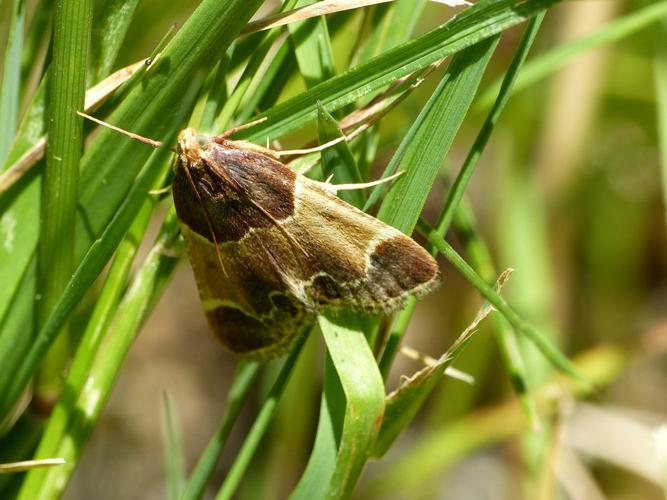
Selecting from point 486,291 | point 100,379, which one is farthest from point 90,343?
point 486,291

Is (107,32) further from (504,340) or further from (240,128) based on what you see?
(504,340)

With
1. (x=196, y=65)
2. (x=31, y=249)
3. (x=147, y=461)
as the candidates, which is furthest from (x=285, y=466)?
(x=196, y=65)

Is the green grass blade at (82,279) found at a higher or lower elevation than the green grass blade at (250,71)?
lower

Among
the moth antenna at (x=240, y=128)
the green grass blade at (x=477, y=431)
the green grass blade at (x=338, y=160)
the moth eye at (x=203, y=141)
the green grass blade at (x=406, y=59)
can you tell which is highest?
the green grass blade at (x=406, y=59)

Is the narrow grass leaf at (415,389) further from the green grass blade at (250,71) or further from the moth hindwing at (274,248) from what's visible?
the green grass blade at (250,71)

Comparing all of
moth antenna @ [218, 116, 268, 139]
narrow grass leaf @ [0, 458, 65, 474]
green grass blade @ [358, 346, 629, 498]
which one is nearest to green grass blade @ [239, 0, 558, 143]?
moth antenna @ [218, 116, 268, 139]

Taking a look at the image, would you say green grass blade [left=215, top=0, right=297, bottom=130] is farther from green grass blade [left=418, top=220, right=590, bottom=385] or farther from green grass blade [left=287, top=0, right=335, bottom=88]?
green grass blade [left=418, top=220, right=590, bottom=385]

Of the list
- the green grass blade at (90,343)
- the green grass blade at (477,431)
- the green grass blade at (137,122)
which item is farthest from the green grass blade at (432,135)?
the green grass blade at (477,431)
